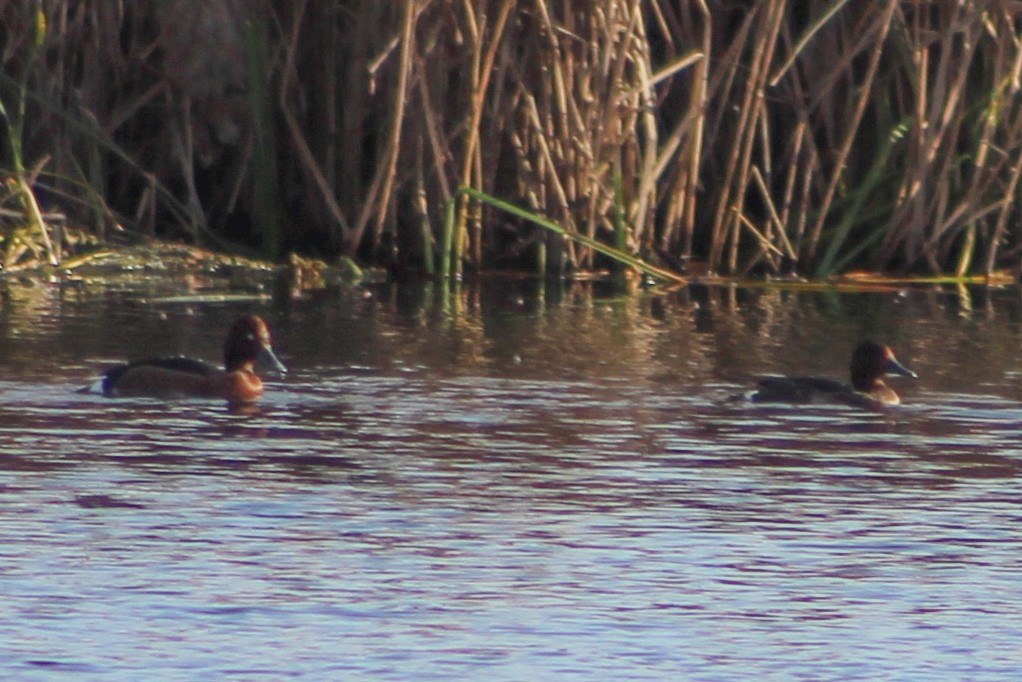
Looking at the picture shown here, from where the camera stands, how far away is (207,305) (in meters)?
14.7

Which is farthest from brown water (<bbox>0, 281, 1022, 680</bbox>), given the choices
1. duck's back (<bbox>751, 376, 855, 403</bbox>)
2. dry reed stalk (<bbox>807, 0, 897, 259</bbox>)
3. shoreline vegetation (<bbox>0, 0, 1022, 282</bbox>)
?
dry reed stalk (<bbox>807, 0, 897, 259</bbox>)

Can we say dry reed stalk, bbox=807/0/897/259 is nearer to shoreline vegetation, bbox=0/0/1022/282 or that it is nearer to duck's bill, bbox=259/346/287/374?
shoreline vegetation, bbox=0/0/1022/282

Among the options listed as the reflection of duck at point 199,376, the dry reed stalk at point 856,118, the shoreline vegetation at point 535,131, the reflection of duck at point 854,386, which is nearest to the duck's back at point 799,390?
the reflection of duck at point 854,386

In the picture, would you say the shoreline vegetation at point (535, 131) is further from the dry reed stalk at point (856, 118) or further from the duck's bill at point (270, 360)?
the duck's bill at point (270, 360)

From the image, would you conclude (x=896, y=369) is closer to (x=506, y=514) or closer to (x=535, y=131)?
(x=506, y=514)

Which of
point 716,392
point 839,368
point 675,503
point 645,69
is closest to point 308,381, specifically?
point 716,392

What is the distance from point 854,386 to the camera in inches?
446

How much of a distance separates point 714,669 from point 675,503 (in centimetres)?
220

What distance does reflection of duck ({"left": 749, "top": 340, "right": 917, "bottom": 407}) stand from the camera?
35.2ft

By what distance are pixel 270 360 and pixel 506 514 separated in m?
3.79

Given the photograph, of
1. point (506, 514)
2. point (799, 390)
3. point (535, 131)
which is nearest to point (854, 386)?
point (799, 390)

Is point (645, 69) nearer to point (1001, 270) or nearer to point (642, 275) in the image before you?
point (642, 275)

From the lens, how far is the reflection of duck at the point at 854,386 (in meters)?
10.7

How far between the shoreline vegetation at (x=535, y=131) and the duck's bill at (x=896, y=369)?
3.89 metres
